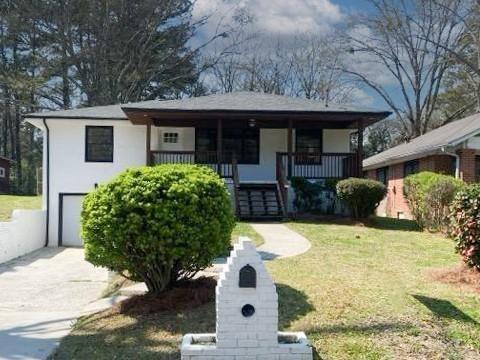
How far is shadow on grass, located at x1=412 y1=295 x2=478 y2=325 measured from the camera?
19.5ft

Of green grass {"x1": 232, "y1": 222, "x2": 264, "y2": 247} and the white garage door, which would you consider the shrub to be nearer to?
green grass {"x1": 232, "y1": 222, "x2": 264, "y2": 247}

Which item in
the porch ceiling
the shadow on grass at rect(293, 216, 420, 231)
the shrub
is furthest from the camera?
the porch ceiling

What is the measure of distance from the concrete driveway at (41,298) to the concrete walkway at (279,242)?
132 inches

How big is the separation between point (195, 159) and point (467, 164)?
951 cm

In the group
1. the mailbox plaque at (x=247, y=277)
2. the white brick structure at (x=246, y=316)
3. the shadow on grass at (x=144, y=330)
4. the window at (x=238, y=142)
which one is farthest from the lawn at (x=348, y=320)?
the window at (x=238, y=142)

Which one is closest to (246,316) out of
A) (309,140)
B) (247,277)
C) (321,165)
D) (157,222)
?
(247,277)

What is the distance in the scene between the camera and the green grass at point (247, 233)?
1206cm

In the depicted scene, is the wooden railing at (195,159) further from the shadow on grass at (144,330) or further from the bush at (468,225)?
the shadow on grass at (144,330)

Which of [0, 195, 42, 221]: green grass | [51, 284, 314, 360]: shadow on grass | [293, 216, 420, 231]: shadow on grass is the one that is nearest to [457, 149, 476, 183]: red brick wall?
[293, 216, 420, 231]: shadow on grass

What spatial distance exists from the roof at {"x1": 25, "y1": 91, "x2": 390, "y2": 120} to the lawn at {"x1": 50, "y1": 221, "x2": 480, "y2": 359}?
10326 mm

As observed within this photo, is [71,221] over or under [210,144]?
under

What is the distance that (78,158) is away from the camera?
19469mm

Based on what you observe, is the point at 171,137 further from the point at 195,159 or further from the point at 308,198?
the point at 308,198

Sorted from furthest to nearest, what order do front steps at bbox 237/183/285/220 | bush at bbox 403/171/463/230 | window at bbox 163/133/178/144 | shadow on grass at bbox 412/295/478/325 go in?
window at bbox 163/133/178/144 → front steps at bbox 237/183/285/220 → bush at bbox 403/171/463/230 → shadow on grass at bbox 412/295/478/325
